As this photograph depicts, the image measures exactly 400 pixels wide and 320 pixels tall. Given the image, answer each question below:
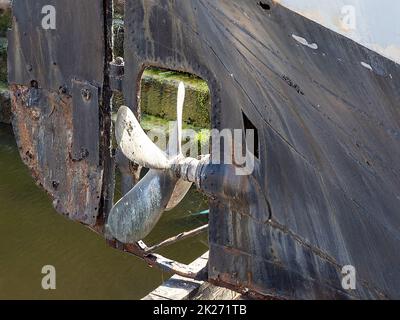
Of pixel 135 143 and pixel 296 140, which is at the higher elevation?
pixel 296 140

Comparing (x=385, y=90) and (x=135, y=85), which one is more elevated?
(x=385, y=90)

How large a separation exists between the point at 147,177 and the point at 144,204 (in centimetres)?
18

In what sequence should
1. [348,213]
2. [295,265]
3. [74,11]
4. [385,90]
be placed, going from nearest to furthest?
[385,90] → [348,213] → [295,265] → [74,11]

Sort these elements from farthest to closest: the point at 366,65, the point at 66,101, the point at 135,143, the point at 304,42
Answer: the point at 66,101
the point at 135,143
the point at 304,42
the point at 366,65

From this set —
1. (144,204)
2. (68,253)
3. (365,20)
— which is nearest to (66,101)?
(144,204)

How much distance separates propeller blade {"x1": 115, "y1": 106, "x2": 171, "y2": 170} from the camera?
4.11 metres

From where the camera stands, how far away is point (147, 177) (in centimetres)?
421

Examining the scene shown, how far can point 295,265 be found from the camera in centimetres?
357

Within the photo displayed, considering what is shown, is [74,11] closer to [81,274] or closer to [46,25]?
[46,25]

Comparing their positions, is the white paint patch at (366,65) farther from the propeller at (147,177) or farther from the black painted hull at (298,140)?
the propeller at (147,177)

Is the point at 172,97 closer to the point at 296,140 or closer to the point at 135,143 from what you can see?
the point at 135,143

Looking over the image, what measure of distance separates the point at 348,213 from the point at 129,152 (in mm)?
1511

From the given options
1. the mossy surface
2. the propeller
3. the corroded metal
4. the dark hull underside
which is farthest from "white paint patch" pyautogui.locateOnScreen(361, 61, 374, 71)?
the mossy surface

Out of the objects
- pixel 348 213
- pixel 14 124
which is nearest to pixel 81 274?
pixel 14 124
